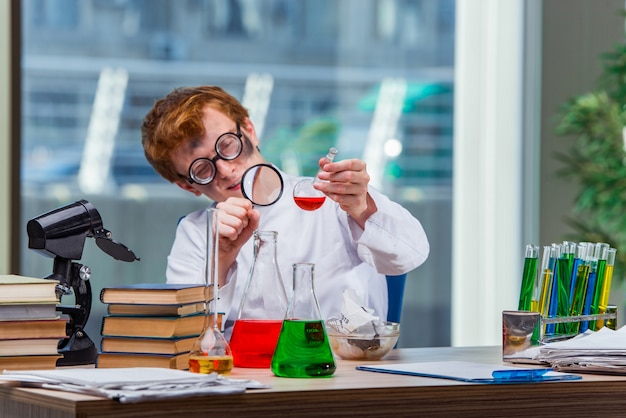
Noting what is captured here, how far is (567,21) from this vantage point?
442 centimetres

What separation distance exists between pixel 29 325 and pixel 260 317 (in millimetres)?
337

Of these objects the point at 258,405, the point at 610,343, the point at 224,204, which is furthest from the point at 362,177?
the point at 258,405

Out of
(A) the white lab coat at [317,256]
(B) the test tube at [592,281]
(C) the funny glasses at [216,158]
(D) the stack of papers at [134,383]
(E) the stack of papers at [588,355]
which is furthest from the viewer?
(A) the white lab coat at [317,256]

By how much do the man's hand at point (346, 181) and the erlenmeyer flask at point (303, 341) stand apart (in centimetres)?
32

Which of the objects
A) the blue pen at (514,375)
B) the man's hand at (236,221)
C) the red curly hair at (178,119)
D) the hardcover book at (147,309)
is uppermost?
the red curly hair at (178,119)

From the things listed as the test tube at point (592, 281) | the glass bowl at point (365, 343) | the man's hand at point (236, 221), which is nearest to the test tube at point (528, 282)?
the test tube at point (592, 281)

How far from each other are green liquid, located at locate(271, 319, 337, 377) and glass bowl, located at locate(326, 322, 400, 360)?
0.78 feet

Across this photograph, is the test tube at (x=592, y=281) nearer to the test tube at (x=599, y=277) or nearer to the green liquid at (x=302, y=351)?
the test tube at (x=599, y=277)

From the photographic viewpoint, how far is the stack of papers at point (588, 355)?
148cm

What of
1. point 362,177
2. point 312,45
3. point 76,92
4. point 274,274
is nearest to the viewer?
point 274,274

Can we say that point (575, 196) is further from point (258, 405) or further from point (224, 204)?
point (258, 405)

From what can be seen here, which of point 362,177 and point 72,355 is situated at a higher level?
point 362,177

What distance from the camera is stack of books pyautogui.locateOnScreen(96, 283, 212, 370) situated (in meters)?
1.44

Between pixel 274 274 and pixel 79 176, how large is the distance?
8.18 feet
